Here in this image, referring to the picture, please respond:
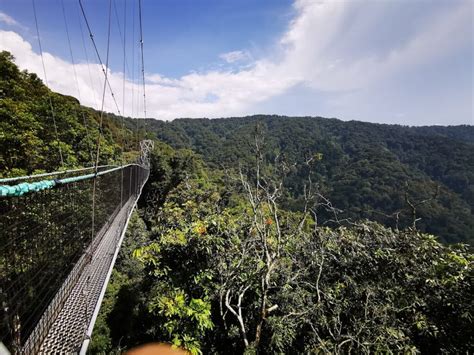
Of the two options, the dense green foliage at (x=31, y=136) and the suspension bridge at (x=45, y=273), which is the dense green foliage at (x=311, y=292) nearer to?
the suspension bridge at (x=45, y=273)

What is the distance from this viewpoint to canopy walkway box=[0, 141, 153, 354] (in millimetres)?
1427

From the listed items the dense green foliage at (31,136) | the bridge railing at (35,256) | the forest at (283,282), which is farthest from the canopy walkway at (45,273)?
the dense green foliage at (31,136)

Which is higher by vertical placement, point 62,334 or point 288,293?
point 62,334

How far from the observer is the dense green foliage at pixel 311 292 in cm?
308

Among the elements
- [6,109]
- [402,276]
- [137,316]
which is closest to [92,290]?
[402,276]

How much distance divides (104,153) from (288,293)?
12.6 meters

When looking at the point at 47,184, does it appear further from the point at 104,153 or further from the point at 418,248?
the point at 104,153

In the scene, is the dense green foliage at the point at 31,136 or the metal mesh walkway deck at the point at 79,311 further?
the dense green foliage at the point at 31,136

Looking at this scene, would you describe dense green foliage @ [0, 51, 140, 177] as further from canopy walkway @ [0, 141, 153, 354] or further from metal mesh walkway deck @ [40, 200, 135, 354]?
metal mesh walkway deck @ [40, 200, 135, 354]

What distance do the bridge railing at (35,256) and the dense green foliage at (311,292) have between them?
1.63 metres

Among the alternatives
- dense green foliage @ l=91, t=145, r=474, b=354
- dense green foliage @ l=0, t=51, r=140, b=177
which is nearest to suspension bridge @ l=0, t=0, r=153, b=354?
dense green foliage @ l=91, t=145, r=474, b=354

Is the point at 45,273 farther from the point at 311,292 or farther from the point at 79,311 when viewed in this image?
the point at 311,292

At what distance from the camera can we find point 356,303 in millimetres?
3539

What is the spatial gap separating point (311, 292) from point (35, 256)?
370 cm
